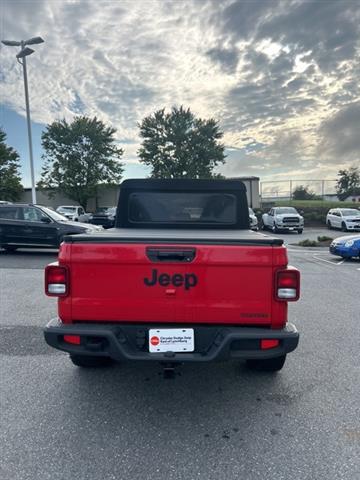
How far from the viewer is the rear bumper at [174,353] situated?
255 cm

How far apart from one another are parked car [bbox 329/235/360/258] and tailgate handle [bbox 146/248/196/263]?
10251 mm

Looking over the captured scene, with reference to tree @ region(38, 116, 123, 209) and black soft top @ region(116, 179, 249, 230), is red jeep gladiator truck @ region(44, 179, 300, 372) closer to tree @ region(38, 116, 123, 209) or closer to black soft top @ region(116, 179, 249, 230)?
black soft top @ region(116, 179, 249, 230)

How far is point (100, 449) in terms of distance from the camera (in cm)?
244

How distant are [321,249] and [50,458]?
14699mm

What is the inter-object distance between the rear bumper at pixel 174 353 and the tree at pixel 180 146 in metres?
40.6

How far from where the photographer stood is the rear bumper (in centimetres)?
255

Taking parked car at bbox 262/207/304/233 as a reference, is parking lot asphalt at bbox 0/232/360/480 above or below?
below

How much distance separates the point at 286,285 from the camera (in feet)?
8.62

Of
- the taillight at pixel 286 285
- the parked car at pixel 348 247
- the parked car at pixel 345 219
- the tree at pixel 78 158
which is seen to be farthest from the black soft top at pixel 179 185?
the tree at pixel 78 158

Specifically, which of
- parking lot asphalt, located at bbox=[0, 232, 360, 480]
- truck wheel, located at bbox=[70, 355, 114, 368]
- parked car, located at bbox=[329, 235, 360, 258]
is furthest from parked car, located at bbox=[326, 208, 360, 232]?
truck wheel, located at bbox=[70, 355, 114, 368]

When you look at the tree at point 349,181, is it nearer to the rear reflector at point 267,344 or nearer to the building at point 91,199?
the building at point 91,199

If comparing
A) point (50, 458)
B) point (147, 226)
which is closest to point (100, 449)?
point (50, 458)

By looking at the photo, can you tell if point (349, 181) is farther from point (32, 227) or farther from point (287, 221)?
point (32, 227)

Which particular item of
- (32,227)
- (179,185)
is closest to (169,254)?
(179,185)
